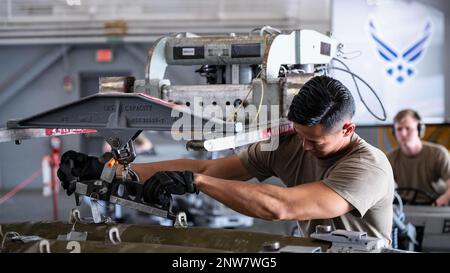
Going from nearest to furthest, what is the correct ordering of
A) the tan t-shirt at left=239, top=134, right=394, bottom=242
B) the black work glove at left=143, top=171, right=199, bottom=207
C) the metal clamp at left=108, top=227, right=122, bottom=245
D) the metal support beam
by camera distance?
the black work glove at left=143, top=171, right=199, bottom=207
the metal clamp at left=108, top=227, right=122, bottom=245
the tan t-shirt at left=239, top=134, right=394, bottom=242
the metal support beam

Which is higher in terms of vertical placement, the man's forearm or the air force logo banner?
the air force logo banner

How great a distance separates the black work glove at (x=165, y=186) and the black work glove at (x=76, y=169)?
0.25 m

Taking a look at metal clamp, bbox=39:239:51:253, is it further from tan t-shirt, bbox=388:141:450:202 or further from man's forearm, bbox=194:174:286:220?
tan t-shirt, bbox=388:141:450:202

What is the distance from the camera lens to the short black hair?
7.41 ft

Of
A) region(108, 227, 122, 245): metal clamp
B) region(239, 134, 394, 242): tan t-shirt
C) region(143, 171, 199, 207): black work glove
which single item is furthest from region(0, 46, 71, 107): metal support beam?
region(143, 171, 199, 207): black work glove

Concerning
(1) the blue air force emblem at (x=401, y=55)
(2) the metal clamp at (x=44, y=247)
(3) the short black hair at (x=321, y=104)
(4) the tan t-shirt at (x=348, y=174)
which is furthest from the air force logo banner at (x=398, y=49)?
(2) the metal clamp at (x=44, y=247)

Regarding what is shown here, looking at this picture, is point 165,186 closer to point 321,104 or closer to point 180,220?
point 180,220

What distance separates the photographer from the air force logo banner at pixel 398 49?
264 inches

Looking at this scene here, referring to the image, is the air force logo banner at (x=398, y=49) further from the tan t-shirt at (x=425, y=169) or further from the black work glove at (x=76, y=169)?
the black work glove at (x=76, y=169)

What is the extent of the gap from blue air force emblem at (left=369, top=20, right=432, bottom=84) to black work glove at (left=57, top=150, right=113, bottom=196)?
4954mm

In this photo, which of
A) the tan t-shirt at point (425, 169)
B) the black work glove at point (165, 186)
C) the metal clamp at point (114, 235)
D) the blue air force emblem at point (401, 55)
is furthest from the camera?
the blue air force emblem at point (401, 55)

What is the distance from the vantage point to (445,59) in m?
7.10
